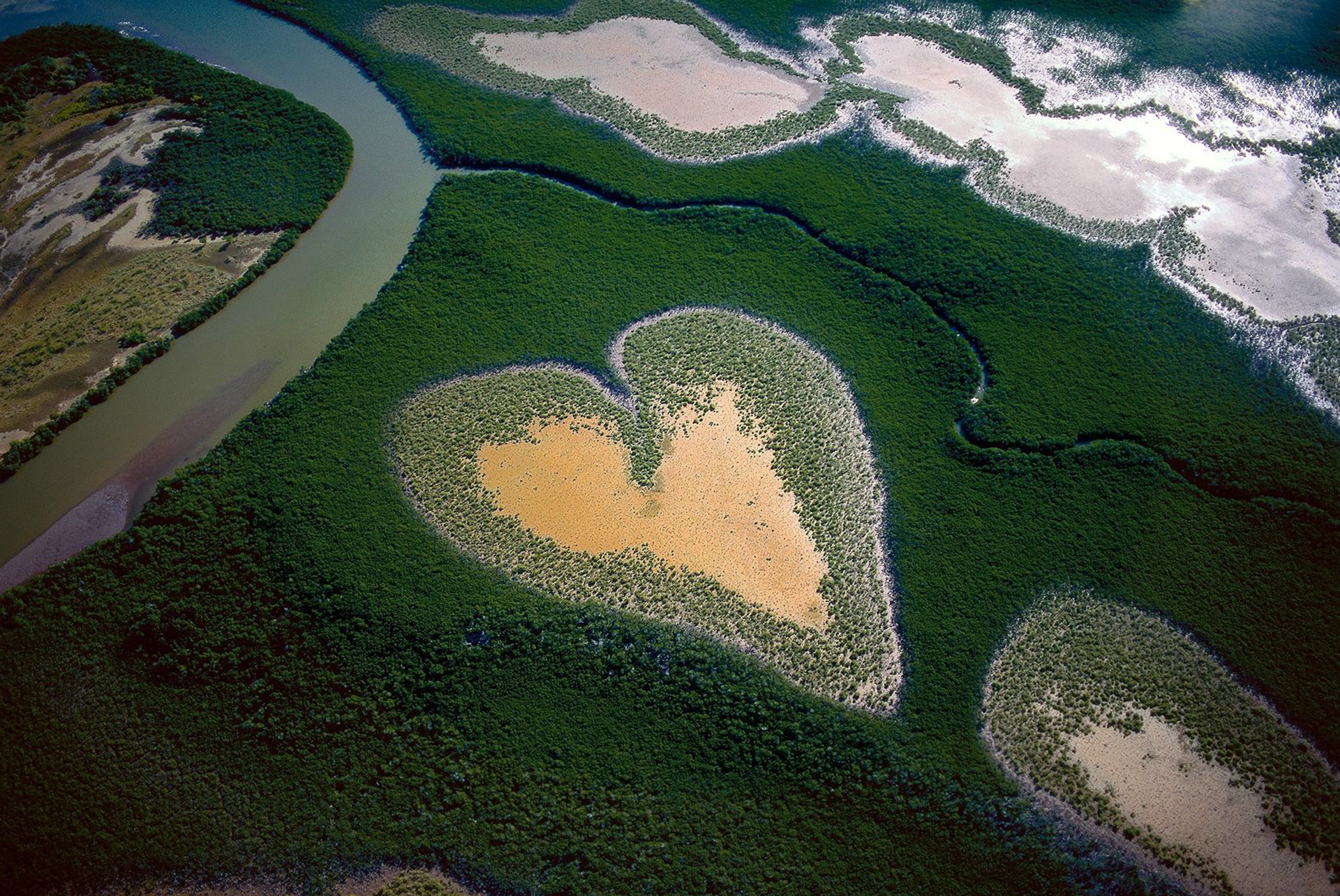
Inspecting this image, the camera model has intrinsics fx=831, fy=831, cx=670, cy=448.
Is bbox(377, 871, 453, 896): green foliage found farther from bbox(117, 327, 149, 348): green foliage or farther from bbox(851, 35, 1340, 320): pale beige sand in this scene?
bbox(851, 35, 1340, 320): pale beige sand

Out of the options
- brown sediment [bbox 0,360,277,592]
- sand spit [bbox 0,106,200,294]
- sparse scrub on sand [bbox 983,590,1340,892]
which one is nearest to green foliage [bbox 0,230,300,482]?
brown sediment [bbox 0,360,277,592]

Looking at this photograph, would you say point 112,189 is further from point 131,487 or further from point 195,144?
point 131,487

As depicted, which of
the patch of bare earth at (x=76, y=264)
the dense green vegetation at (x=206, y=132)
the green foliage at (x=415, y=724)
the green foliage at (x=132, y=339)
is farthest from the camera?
the dense green vegetation at (x=206, y=132)

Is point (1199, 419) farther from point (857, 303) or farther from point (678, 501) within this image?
point (678, 501)

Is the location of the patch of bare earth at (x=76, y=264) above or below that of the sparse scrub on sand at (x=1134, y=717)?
above

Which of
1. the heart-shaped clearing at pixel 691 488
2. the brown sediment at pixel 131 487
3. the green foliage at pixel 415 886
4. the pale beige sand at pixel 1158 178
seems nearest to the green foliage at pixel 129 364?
the brown sediment at pixel 131 487

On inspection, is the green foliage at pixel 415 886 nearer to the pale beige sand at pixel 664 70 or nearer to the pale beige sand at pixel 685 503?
the pale beige sand at pixel 685 503

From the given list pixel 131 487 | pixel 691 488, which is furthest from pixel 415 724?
pixel 131 487
